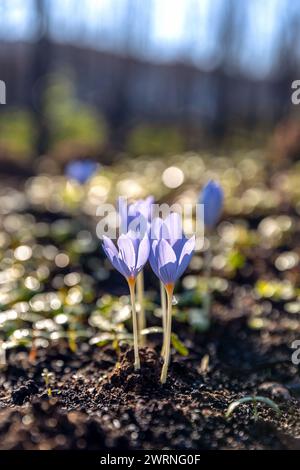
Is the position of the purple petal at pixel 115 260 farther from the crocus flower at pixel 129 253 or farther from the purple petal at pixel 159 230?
the purple petal at pixel 159 230

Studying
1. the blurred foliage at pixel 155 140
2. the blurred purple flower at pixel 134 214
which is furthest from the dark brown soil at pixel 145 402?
the blurred foliage at pixel 155 140

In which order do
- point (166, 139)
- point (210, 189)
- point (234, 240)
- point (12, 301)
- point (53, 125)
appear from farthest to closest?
point (166, 139) < point (53, 125) < point (234, 240) < point (12, 301) < point (210, 189)

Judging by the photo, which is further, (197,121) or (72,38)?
(72,38)

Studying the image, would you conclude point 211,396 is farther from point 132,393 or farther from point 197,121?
point 197,121

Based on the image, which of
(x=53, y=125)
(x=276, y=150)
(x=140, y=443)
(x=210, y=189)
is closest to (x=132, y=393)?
(x=140, y=443)

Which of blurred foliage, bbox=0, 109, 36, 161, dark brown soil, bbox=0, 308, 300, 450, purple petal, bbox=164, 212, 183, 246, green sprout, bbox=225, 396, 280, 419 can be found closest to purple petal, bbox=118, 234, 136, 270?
purple petal, bbox=164, 212, 183, 246
